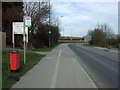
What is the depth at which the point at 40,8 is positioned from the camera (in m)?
35.5

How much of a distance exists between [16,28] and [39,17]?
19825mm

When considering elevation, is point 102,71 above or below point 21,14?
below

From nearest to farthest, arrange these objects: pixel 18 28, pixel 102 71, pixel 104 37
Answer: pixel 102 71
pixel 18 28
pixel 104 37

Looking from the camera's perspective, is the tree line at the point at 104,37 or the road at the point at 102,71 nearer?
the road at the point at 102,71

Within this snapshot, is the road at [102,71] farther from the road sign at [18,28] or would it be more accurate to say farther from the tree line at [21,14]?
the tree line at [21,14]

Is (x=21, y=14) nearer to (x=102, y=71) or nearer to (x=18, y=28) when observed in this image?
(x=18, y=28)

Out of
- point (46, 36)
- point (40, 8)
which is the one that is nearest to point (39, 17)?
point (40, 8)

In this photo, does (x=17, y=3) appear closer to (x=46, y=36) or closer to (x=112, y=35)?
(x=46, y=36)

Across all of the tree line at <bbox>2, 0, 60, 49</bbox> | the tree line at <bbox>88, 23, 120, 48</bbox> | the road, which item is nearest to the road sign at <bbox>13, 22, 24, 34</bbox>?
the road

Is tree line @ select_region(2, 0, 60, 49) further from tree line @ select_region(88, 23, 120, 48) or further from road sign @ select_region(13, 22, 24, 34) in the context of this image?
tree line @ select_region(88, 23, 120, 48)

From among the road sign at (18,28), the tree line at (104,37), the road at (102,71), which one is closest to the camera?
the road at (102,71)

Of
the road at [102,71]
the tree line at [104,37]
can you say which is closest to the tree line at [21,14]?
the road at [102,71]

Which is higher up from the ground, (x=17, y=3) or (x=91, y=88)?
(x=17, y=3)

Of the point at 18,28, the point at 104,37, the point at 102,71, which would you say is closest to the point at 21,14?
the point at 18,28
